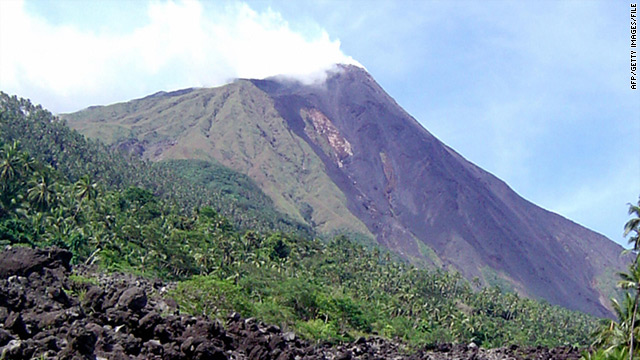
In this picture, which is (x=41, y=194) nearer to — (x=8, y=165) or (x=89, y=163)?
(x=8, y=165)

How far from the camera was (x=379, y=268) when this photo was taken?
10438cm

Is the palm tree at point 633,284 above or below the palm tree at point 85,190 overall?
above

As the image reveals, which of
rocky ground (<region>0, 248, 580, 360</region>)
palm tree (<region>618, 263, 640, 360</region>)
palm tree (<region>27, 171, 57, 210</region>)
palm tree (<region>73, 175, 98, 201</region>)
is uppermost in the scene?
palm tree (<region>618, 263, 640, 360</region>)

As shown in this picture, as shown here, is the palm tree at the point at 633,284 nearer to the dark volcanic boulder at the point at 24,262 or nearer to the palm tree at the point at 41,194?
the dark volcanic boulder at the point at 24,262

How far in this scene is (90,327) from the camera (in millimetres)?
17391

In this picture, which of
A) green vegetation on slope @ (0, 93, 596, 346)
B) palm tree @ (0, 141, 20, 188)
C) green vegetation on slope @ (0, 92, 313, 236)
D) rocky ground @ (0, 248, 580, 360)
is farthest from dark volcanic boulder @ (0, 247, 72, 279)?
green vegetation on slope @ (0, 92, 313, 236)

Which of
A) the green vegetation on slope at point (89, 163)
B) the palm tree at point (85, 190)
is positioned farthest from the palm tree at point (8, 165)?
the green vegetation on slope at point (89, 163)

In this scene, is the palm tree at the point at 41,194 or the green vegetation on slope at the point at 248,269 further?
the palm tree at the point at 41,194

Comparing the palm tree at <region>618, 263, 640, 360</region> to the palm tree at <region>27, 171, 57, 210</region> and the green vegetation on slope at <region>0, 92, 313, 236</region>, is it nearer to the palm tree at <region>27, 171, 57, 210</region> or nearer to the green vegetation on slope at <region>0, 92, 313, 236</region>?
the palm tree at <region>27, 171, 57, 210</region>

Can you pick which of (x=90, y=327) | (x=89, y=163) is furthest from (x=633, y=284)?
(x=89, y=163)

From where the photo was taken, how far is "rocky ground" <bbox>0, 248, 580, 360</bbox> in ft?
52.2

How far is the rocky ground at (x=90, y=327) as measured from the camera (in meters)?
15.9

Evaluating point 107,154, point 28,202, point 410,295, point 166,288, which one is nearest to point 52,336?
point 166,288

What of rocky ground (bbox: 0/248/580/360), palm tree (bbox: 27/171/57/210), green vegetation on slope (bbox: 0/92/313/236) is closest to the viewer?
rocky ground (bbox: 0/248/580/360)
